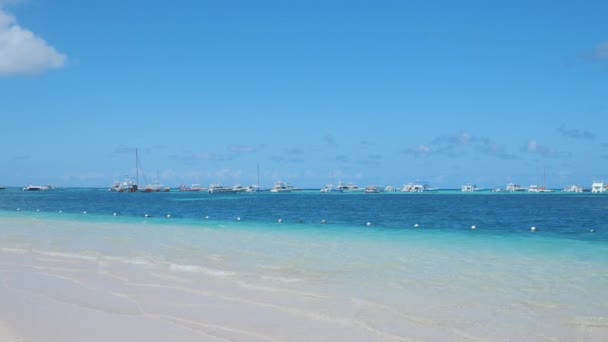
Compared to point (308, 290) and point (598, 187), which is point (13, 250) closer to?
point (308, 290)

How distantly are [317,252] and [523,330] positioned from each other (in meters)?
10.6

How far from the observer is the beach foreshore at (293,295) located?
313 inches

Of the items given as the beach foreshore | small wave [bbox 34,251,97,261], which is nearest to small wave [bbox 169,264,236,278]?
the beach foreshore

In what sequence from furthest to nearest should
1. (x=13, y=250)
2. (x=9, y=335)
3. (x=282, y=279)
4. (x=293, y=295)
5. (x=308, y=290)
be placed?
1. (x=13, y=250)
2. (x=282, y=279)
3. (x=308, y=290)
4. (x=293, y=295)
5. (x=9, y=335)

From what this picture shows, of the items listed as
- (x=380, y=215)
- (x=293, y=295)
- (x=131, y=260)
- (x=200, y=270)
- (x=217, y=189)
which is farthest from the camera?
(x=217, y=189)

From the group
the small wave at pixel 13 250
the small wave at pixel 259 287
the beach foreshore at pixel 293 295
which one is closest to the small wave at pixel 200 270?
the beach foreshore at pixel 293 295

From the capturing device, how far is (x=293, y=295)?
34.8 feet

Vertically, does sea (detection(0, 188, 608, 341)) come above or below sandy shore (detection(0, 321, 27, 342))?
below

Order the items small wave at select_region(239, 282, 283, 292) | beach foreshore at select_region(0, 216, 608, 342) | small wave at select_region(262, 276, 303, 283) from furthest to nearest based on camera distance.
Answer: small wave at select_region(262, 276, 303, 283) → small wave at select_region(239, 282, 283, 292) → beach foreshore at select_region(0, 216, 608, 342)

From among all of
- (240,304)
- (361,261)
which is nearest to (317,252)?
(361,261)

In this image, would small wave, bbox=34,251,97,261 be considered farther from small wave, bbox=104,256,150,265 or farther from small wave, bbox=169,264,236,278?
small wave, bbox=169,264,236,278

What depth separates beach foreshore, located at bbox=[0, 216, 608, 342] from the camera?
795 centimetres

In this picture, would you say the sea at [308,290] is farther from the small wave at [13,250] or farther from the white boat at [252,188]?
the white boat at [252,188]

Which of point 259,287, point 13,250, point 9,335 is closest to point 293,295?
point 259,287
